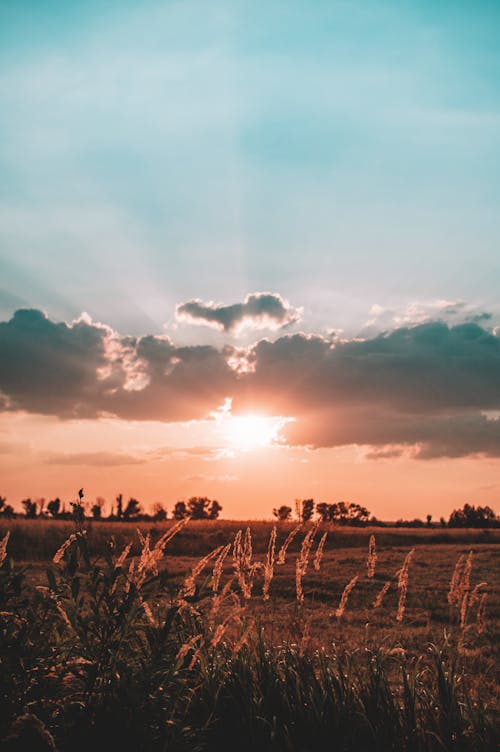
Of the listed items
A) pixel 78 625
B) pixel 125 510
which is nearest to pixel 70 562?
pixel 78 625

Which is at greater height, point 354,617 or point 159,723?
point 159,723

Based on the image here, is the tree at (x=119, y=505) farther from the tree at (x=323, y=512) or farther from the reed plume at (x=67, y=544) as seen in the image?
the reed plume at (x=67, y=544)

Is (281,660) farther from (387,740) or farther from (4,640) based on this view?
(4,640)

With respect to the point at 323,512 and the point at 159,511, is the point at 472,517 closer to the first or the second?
the point at 159,511

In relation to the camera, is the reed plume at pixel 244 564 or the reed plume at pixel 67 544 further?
the reed plume at pixel 244 564

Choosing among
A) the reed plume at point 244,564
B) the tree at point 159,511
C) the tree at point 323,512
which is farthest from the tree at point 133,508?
the reed plume at point 244,564

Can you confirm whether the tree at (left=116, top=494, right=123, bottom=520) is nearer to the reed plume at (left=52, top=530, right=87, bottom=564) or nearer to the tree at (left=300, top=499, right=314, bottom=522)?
the tree at (left=300, top=499, right=314, bottom=522)

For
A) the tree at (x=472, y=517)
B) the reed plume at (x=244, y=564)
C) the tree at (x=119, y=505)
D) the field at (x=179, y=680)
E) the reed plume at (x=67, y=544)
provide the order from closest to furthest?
1. the field at (x=179, y=680)
2. the reed plume at (x=67, y=544)
3. the reed plume at (x=244, y=564)
4. the tree at (x=119, y=505)
5. the tree at (x=472, y=517)

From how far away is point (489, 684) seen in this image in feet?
21.7

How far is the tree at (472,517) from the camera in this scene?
71062 millimetres

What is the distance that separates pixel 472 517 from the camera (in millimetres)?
79312

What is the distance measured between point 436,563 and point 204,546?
41.6 ft

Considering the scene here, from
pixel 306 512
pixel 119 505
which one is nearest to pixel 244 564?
pixel 306 512

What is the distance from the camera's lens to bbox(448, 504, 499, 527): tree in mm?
71062
